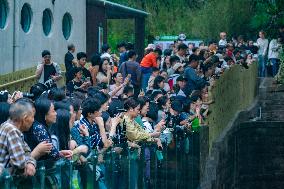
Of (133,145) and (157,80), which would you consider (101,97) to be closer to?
(133,145)

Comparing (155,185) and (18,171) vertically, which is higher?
(18,171)

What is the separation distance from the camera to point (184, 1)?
52219 millimetres

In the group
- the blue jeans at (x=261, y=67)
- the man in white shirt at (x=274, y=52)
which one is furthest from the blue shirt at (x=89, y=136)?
the blue jeans at (x=261, y=67)

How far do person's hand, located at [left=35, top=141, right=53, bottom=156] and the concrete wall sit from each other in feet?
45.1

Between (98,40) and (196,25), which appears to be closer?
(98,40)

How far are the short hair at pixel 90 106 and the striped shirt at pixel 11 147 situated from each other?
2565 mm

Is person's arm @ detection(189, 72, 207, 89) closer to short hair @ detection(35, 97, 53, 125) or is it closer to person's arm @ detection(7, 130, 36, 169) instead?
short hair @ detection(35, 97, 53, 125)

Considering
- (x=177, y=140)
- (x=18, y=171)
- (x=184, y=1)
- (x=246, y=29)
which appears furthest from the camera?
(x=184, y=1)

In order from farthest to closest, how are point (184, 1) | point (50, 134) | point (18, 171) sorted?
1. point (184, 1)
2. point (50, 134)
3. point (18, 171)

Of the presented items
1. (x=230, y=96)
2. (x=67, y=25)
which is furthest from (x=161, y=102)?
(x=67, y=25)

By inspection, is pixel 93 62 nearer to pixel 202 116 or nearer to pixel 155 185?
pixel 202 116

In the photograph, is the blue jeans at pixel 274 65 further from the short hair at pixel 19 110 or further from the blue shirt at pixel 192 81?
the short hair at pixel 19 110

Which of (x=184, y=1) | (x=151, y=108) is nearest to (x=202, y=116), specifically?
(x=151, y=108)

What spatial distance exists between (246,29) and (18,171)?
1481 inches
